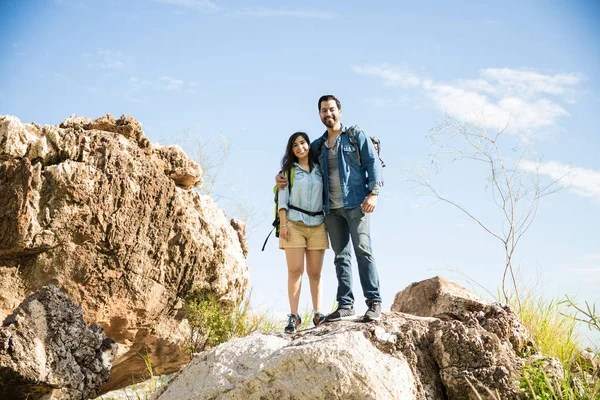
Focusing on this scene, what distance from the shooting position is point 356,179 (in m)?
5.81

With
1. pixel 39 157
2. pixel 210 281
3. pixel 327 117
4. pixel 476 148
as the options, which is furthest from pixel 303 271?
pixel 476 148

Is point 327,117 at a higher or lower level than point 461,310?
higher

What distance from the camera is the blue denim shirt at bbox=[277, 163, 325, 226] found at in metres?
5.92

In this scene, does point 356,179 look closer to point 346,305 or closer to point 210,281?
point 346,305

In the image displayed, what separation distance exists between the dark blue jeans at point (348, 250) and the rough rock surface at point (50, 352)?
111 inches

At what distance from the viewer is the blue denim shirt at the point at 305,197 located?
5918 mm

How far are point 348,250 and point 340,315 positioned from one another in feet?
2.10

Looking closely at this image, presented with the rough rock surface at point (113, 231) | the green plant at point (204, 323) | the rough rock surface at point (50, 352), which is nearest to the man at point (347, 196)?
the rough rock surface at point (113, 231)

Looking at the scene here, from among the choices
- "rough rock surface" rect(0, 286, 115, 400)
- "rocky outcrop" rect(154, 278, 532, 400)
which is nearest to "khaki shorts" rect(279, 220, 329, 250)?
"rocky outcrop" rect(154, 278, 532, 400)

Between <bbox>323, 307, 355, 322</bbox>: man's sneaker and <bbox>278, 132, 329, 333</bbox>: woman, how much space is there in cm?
26

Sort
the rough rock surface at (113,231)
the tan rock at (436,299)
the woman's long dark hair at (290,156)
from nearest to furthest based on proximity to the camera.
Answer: the woman's long dark hair at (290,156), the tan rock at (436,299), the rough rock surface at (113,231)

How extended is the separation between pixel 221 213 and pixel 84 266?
2116 mm

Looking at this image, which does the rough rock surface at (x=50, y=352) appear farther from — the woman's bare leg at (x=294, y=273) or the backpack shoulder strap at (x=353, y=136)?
the backpack shoulder strap at (x=353, y=136)

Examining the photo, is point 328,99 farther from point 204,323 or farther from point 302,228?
point 204,323
